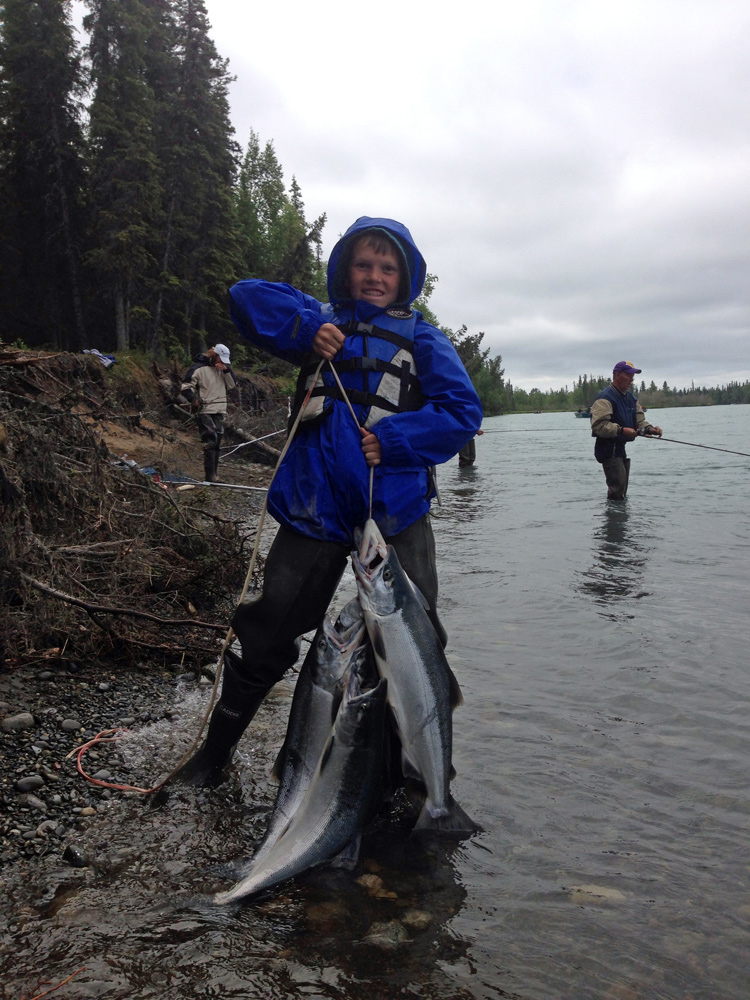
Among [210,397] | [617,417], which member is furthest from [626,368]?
[210,397]

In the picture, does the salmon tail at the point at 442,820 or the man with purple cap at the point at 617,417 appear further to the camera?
the man with purple cap at the point at 617,417

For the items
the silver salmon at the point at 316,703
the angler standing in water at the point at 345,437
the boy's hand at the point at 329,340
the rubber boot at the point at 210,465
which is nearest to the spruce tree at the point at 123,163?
the rubber boot at the point at 210,465

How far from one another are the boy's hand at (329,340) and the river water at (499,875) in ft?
7.27

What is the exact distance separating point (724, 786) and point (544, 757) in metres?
0.95

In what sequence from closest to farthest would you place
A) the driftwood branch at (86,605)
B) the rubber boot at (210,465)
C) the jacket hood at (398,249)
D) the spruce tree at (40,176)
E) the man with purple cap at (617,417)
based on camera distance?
1. the jacket hood at (398,249)
2. the driftwood branch at (86,605)
3. the man with purple cap at (617,417)
4. the rubber boot at (210,465)
5. the spruce tree at (40,176)

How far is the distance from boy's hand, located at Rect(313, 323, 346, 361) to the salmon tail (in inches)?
80.1

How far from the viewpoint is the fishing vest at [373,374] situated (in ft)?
11.1

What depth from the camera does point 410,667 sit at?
3.06 meters

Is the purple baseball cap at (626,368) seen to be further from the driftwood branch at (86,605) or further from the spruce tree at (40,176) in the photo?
the spruce tree at (40,176)

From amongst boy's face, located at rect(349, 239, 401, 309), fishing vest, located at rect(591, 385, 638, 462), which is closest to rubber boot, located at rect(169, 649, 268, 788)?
boy's face, located at rect(349, 239, 401, 309)

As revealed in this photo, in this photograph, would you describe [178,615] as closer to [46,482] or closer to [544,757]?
[46,482]

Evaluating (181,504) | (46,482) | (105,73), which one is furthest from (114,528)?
(105,73)

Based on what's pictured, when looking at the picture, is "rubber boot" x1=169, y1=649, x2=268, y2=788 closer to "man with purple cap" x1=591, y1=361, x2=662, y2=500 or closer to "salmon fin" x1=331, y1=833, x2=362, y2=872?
"salmon fin" x1=331, y1=833, x2=362, y2=872

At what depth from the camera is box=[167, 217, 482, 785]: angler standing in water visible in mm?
3283
